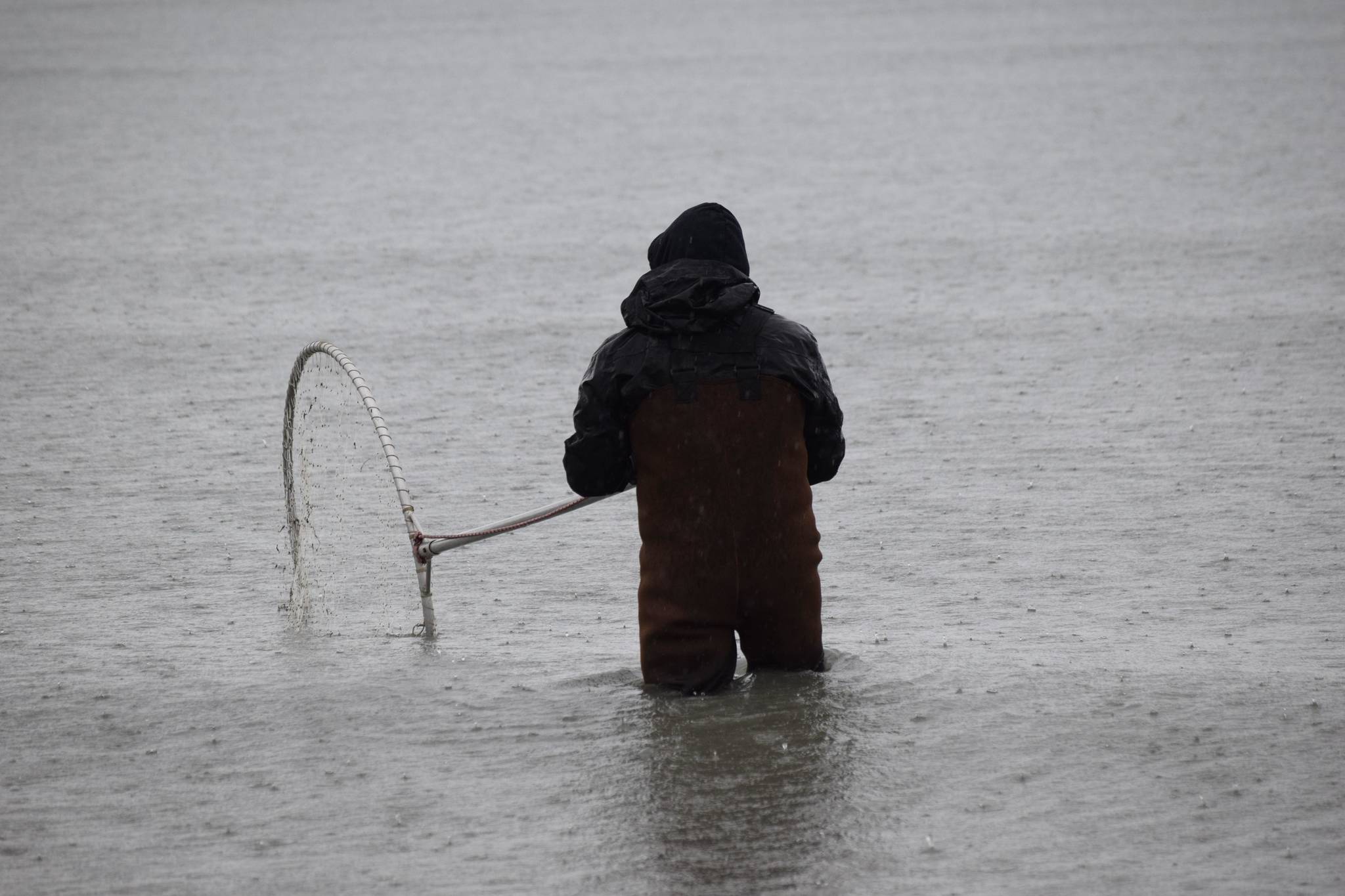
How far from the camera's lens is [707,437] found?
432cm

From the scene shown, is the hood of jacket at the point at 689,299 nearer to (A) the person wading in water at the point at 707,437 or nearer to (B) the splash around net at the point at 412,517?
(A) the person wading in water at the point at 707,437

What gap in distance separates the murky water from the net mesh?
0.05 meters

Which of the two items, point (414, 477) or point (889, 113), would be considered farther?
point (889, 113)

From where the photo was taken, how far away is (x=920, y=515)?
679cm

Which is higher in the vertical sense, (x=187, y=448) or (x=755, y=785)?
(x=187, y=448)

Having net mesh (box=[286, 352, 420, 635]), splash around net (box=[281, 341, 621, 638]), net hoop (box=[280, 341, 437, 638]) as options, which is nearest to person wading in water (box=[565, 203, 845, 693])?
splash around net (box=[281, 341, 621, 638])

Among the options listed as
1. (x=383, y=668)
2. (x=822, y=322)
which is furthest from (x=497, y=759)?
(x=822, y=322)

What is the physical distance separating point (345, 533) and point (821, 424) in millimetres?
3040

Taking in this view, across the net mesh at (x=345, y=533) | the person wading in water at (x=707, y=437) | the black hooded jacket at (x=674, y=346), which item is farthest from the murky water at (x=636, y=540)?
the black hooded jacket at (x=674, y=346)

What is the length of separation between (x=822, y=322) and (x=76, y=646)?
253 inches

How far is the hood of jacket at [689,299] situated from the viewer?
4273 millimetres

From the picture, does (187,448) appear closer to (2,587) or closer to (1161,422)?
(2,587)

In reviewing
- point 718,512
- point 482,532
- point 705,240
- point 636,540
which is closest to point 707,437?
point 718,512

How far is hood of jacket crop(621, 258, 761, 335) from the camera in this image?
4273 mm
